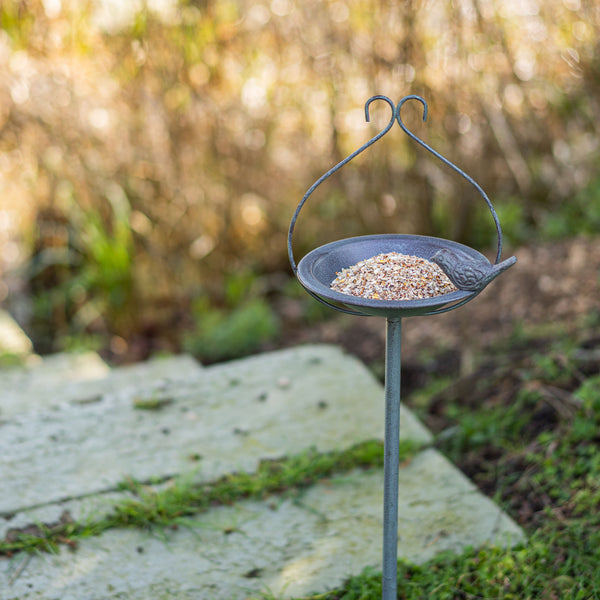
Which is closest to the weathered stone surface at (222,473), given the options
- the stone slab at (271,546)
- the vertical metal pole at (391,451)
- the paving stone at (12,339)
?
the stone slab at (271,546)

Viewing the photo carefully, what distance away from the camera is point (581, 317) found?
9.84 ft

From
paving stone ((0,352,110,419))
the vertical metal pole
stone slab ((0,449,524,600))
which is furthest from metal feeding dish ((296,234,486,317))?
paving stone ((0,352,110,419))

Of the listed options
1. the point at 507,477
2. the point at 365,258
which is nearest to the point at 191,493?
the point at 365,258

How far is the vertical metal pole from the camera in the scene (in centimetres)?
142

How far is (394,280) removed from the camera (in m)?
1.42

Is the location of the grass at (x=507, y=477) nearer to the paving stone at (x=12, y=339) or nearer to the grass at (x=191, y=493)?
the grass at (x=191, y=493)

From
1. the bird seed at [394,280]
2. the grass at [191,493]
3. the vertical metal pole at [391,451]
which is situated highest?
the bird seed at [394,280]

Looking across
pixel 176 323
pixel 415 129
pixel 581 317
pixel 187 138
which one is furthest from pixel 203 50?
pixel 581 317

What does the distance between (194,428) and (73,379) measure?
1327mm

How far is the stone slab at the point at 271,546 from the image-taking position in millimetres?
1704

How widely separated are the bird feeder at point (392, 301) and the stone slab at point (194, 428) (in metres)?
0.77

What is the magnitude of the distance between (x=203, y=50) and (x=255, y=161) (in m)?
0.79

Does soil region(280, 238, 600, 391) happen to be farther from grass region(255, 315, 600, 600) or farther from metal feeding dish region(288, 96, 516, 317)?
metal feeding dish region(288, 96, 516, 317)

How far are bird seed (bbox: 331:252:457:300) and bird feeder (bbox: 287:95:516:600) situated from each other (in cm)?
3
